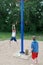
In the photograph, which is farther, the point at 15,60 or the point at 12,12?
the point at 12,12

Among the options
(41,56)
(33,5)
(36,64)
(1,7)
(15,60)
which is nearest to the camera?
(36,64)

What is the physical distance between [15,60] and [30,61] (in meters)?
0.76

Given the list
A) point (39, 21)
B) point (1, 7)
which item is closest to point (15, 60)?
point (39, 21)

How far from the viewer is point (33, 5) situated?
99.0 feet

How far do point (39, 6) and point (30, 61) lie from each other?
19.0 metres

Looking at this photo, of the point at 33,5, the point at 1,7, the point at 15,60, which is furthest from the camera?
the point at 1,7

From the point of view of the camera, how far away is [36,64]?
11.6m

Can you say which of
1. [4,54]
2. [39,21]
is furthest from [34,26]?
[4,54]

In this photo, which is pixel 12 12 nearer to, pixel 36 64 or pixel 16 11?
pixel 16 11

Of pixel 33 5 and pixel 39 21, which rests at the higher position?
pixel 33 5

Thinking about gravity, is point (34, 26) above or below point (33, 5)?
below

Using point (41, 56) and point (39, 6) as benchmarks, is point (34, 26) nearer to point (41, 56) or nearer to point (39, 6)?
point (39, 6)

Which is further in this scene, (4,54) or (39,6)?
(39,6)

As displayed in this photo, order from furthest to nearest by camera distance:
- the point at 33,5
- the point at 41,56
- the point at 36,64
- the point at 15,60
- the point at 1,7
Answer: the point at 1,7, the point at 33,5, the point at 41,56, the point at 15,60, the point at 36,64
